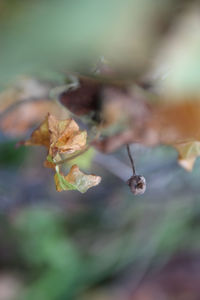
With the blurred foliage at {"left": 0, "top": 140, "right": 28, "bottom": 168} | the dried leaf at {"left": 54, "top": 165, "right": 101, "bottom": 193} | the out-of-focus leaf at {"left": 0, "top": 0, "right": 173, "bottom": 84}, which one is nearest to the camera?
the out-of-focus leaf at {"left": 0, "top": 0, "right": 173, "bottom": 84}

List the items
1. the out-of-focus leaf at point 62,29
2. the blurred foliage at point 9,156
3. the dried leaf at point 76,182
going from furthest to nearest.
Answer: the blurred foliage at point 9,156, the dried leaf at point 76,182, the out-of-focus leaf at point 62,29

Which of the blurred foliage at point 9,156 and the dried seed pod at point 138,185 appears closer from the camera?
the dried seed pod at point 138,185

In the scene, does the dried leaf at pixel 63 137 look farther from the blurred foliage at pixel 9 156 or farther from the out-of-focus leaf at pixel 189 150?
the blurred foliage at pixel 9 156

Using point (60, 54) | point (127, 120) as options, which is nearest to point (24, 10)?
point (60, 54)

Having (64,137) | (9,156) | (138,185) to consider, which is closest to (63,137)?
(64,137)

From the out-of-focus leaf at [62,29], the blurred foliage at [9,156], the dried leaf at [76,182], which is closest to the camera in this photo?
the out-of-focus leaf at [62,29]

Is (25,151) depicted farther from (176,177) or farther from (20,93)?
(20,93)

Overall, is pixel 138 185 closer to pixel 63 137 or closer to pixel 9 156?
pixel 63 137

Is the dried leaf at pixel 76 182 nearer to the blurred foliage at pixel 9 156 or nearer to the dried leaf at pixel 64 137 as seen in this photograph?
the dried leaf at pixel 64 137

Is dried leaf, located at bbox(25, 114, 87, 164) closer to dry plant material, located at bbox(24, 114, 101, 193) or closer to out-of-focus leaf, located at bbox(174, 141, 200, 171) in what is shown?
dry plant material, located at bbox(24, 114, 101, 193)

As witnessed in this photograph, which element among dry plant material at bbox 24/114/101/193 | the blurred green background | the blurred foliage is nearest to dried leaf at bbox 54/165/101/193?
dry plant material at bbox 24/114/101/193

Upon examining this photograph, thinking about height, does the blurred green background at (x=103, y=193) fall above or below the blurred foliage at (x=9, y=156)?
below

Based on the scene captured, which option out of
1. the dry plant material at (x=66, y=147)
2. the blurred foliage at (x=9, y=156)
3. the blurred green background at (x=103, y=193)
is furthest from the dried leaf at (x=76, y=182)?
the blurred foliage at (x=9, y=156)

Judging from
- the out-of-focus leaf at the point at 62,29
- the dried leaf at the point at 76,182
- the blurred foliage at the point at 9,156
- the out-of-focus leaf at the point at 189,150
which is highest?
the blurred foliage at the point at 9,156
